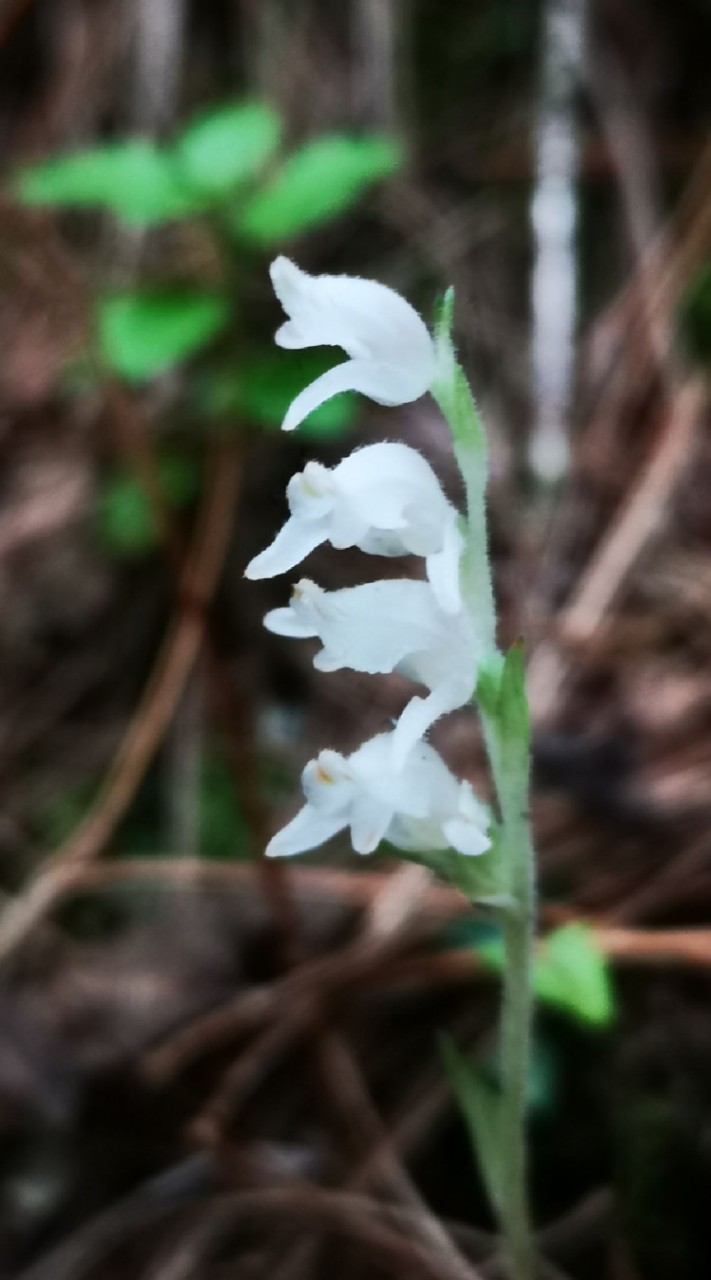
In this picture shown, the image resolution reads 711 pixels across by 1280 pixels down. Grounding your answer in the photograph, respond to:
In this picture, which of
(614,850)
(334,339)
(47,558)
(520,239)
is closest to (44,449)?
(47,558)

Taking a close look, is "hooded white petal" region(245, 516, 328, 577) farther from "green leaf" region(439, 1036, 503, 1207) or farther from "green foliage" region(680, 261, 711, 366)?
"green foliage" region(680, 261, 711, 366)

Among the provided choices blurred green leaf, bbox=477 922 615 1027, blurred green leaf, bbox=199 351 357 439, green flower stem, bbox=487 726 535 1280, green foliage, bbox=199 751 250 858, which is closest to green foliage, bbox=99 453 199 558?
blurred green leaf, bbox=199 351 357 439

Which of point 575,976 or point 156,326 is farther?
point 156,326

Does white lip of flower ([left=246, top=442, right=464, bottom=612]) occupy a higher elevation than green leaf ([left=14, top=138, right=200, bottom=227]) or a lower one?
lower

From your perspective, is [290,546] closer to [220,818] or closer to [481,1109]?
[481,1109]

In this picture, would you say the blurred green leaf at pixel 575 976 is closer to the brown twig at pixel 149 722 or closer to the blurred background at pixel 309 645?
the blurred background at pixel 309 645

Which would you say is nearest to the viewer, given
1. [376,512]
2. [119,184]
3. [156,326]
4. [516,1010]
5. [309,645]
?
[376,512]

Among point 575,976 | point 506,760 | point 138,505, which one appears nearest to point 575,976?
point 575,976
